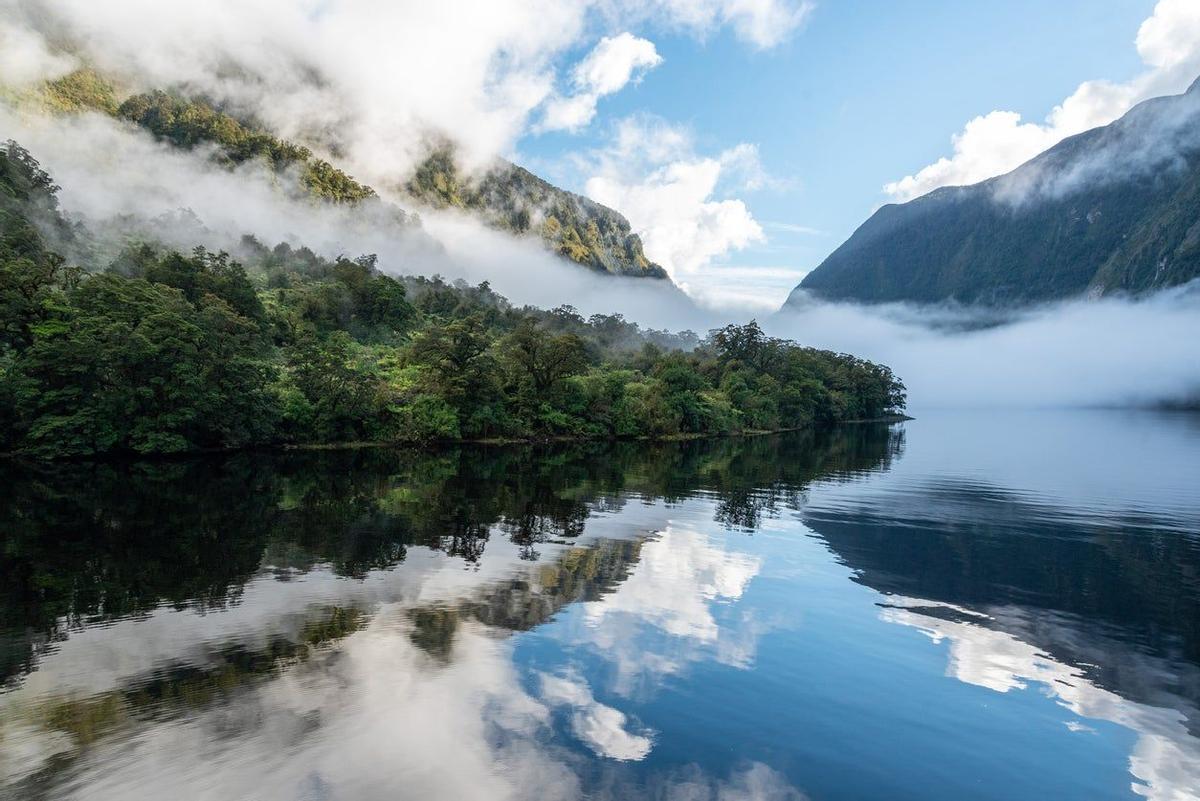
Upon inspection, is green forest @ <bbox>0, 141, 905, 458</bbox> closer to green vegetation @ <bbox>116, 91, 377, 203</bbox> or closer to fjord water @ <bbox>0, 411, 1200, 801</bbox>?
fjord water @ <bbox>0, 411, 1200, 801</bbox>

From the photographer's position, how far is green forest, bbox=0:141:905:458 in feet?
137

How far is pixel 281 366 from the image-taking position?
210 ft

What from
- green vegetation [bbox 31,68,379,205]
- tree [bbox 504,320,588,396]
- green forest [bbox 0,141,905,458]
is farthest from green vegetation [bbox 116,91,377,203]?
tree [bbox 504,320,588,396]

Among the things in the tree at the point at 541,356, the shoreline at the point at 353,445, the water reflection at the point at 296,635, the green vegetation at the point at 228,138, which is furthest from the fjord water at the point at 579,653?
the green vegetation at the point at 228,138

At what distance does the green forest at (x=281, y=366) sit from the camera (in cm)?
4184

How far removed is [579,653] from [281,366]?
199 feet

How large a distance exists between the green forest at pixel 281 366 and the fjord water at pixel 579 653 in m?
14.4

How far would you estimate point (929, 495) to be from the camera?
39.7 metres

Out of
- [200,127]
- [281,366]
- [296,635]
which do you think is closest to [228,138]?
[200,127]

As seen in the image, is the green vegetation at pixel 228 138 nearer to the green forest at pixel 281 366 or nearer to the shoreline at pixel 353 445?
the green forest at pixel 281 366

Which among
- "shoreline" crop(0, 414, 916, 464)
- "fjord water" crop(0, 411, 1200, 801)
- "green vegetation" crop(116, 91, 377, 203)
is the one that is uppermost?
"green vegetation" crop(116, 91, 377, 203)

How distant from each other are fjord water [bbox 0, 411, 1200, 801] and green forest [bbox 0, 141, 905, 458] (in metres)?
14.4

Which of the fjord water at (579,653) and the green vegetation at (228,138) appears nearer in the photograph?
the fjord water at (579,653)

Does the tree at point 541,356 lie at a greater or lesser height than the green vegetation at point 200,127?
lesser
